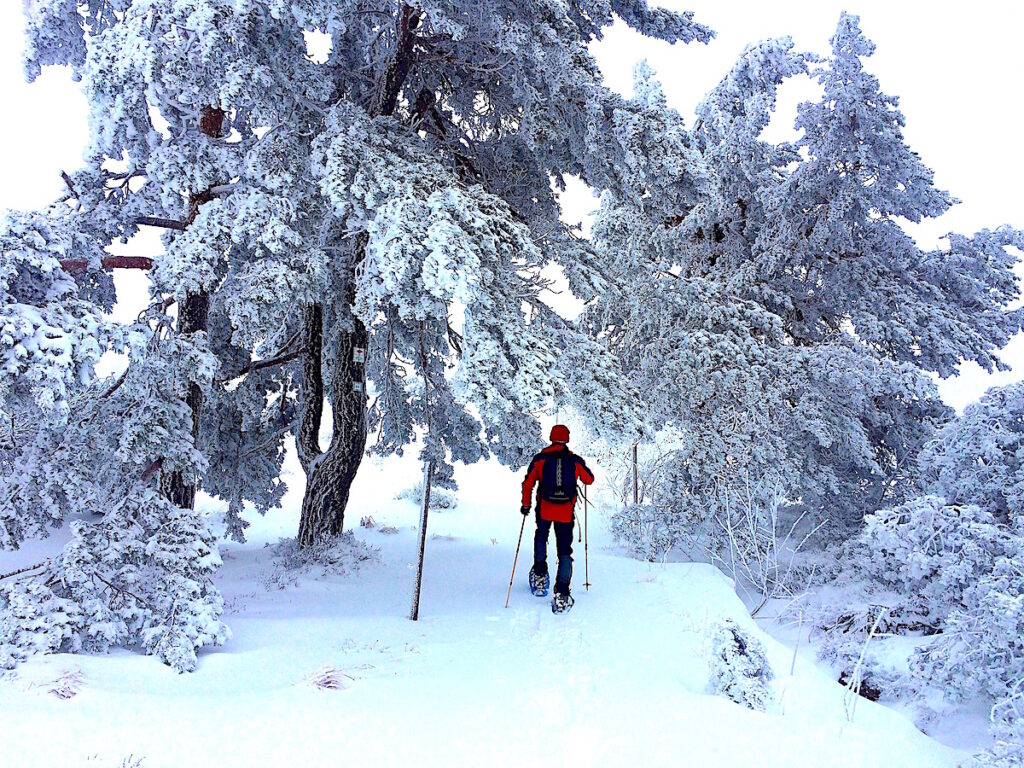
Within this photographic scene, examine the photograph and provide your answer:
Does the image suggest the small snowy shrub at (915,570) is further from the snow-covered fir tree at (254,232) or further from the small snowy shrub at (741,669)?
the snow-covered fir tree at (254,232)

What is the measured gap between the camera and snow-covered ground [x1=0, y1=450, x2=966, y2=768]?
306 cm

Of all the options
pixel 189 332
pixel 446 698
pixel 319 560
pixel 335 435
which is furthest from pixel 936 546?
pixel 189 332

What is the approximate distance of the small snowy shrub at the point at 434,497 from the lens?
17.6m

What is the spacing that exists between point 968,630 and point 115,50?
340 inches

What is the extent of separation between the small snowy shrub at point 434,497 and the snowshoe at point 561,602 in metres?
10.6

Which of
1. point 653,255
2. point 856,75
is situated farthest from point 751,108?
point 653,255

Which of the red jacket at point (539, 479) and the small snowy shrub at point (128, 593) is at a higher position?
the red jacket at point (539, 479)

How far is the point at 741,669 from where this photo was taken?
450cm

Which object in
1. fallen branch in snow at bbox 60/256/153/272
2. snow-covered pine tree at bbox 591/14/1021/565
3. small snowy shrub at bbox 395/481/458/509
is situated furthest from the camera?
small snowy shrub at bbox 395/481/458/509

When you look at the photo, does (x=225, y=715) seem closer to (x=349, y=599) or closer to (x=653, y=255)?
(x=349, y=599)

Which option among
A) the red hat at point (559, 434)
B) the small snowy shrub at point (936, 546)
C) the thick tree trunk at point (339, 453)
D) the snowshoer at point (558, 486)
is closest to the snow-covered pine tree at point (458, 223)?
the thick tree trunk at point (339, 453)

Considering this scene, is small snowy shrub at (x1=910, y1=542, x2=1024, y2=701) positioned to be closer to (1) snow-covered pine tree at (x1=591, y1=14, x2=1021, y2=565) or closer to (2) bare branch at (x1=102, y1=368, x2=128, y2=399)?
(1) snow-covered pine tree at (x1=591, y1=14, x2=1021, y2=565)

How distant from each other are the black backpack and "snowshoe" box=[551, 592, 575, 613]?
992 mm

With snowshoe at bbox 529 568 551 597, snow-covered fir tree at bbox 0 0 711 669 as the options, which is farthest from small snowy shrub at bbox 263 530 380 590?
snowshoe at bbox 529 568 551 597
